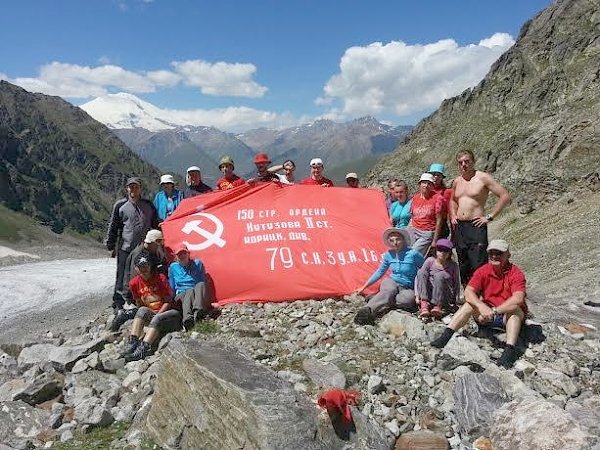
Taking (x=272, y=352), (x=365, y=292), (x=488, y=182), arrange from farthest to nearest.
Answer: (x=365, y=292) < (x=488, y=182) < (x=272, y=352)

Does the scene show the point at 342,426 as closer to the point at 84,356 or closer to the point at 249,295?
the point at 249,295

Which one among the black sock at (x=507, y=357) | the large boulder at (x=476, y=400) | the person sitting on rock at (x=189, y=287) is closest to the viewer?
the large boulder at (x=476, y=400)

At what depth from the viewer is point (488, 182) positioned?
1069 centimetres

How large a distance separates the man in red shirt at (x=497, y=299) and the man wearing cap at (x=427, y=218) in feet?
7.00

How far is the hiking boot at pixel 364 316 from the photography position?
10469 millimetres

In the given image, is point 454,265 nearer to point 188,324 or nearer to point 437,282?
point 437,282

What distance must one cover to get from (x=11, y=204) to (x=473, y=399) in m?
162

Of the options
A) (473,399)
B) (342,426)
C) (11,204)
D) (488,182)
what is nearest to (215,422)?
(342,426)

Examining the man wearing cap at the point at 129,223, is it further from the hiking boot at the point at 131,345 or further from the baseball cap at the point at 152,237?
the hiking boot at the point at 131,345

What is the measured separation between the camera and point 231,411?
6.88 meters

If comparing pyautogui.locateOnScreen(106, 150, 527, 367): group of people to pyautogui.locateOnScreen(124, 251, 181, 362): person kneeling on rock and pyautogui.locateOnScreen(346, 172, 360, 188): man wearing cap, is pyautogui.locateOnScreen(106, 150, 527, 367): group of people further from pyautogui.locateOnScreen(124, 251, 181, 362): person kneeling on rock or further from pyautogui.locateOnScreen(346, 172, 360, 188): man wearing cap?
pyautogui.locateOnScreen(346, 172, 360, 188): man wearing cap

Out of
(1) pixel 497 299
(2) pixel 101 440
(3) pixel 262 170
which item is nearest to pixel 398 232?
(1) pixel 497 299

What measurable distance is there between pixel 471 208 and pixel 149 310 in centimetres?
680

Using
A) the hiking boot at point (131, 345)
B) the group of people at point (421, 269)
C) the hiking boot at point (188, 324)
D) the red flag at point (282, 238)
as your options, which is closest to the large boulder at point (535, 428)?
the group of people at point (421, 269)
